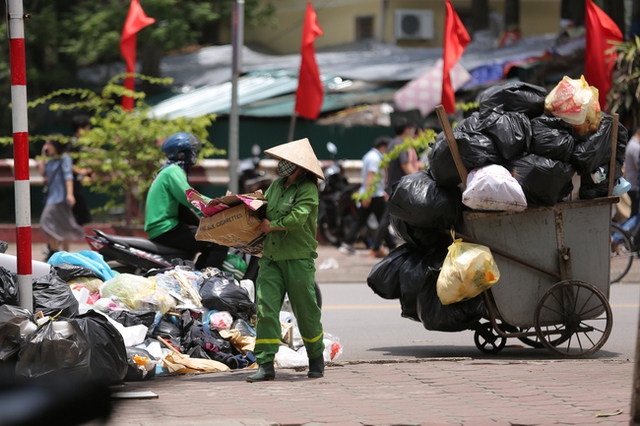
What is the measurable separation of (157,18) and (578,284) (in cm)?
1853

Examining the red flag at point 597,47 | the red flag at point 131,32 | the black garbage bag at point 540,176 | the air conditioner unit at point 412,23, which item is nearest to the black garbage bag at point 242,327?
the black garbage bag at point 540,176

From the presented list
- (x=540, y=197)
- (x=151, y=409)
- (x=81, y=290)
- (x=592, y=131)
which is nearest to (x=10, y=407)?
(x=151, y=409)

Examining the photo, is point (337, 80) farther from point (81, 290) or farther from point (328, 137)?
point (81, 290)

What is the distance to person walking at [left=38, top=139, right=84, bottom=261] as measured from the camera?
45.6 ft

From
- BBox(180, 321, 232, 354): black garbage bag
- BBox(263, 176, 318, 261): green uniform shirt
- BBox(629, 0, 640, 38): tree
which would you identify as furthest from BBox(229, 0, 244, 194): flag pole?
BBox(629, 0, 640, 38): tree

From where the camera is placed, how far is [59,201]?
1395cm

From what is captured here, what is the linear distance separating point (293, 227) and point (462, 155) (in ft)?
5.34

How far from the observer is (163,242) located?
927cm

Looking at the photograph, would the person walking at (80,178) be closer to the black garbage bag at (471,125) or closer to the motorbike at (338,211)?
the motorbike at (338,211)

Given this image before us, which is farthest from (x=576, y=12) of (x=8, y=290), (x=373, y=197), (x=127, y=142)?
(x=8, y=290)

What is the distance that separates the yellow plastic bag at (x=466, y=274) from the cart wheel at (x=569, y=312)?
52 cm

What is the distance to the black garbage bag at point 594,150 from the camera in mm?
8219

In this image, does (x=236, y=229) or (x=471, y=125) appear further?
(x=471, y=125)

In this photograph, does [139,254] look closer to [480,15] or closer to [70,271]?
[70,271]
